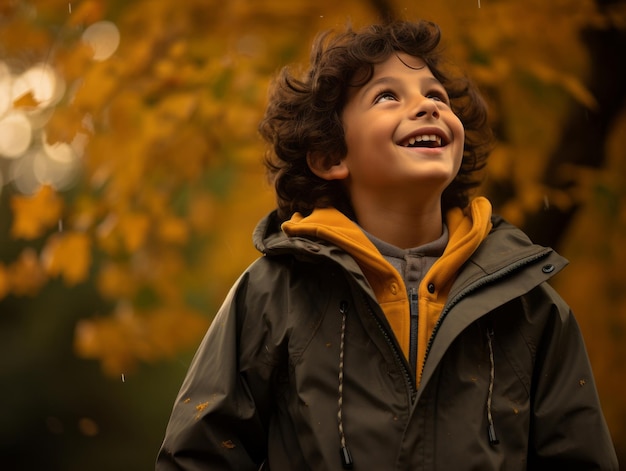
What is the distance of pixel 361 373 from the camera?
2.22m

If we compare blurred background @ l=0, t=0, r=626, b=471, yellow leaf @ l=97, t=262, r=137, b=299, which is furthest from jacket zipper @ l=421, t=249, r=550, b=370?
yellow leaf @ l=97, t=262, r=137, b=299

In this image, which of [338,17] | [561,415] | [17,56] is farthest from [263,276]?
[17,56]

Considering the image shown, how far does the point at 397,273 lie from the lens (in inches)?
91.0

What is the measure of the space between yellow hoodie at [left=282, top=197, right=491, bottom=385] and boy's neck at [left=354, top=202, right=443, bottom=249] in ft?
0.32

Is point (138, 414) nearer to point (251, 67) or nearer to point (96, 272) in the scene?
point (96, 272)

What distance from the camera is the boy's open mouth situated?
2445mm

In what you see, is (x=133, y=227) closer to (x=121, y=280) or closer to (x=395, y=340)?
(x=121, y=280)

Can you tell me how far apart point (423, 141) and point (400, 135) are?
68mm

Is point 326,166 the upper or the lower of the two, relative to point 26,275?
upper

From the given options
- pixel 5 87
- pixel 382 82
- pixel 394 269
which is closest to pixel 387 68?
pixel 382 82

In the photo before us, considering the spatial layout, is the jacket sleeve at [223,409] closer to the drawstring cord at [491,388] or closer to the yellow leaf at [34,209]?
the drawstring cord at [491,388]

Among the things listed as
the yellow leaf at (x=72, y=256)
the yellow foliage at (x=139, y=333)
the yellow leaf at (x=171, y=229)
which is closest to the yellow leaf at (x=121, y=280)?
the yellow foliage at (x=139, y=333)

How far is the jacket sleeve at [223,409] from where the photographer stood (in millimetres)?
2246

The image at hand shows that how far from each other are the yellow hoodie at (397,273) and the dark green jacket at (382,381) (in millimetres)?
36
